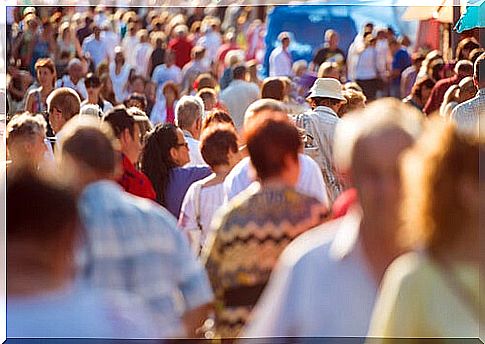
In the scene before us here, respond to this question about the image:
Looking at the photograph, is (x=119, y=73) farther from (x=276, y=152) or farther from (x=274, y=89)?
(x=276, y=152)

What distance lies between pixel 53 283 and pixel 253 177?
78cm

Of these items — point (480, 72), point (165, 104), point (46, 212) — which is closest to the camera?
point (46, 212)

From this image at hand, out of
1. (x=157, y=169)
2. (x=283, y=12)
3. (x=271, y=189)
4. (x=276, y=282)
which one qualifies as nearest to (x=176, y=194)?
(x=157, y=169)

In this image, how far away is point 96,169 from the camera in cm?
300

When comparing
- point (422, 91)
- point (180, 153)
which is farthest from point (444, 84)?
point (180, 153)

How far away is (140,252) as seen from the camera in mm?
2908

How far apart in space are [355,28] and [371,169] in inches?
262

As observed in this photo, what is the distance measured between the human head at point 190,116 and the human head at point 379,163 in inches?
88.1

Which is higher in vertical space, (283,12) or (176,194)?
(283,12)

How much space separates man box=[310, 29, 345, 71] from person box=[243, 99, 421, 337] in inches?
247

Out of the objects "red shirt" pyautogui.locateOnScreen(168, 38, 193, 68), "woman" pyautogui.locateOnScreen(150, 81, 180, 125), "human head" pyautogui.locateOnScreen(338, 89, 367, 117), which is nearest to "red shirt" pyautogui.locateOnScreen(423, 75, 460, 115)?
"human head" pyautogui.locateOnScreen(338, 89, 367, 117)

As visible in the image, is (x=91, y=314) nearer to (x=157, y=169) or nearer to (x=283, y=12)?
(x=157, y=169)

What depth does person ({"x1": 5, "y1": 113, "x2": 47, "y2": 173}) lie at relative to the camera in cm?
360

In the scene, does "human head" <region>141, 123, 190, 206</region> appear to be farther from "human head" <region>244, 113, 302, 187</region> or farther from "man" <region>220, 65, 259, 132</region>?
"man" <region>220, 65, 259, 132</region>
